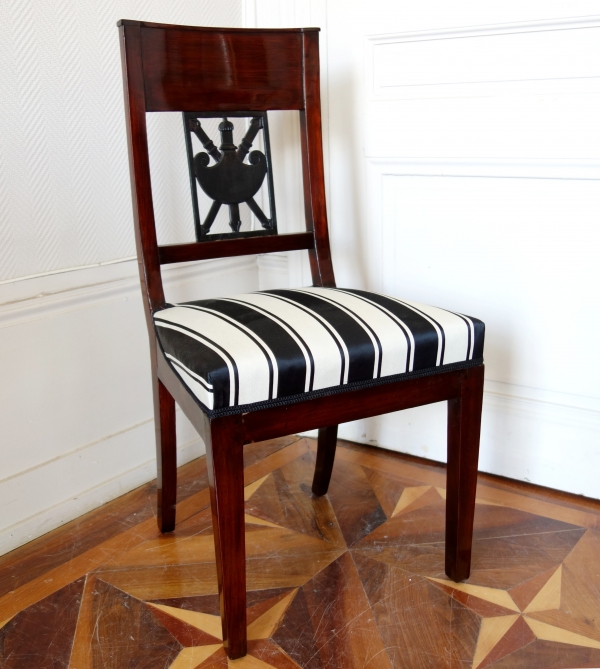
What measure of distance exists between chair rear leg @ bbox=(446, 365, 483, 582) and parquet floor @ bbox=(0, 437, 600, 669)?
0.06 meters

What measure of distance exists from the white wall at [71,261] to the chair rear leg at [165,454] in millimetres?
223

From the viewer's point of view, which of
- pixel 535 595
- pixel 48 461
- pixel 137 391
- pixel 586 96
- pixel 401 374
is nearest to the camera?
pixel 401 374

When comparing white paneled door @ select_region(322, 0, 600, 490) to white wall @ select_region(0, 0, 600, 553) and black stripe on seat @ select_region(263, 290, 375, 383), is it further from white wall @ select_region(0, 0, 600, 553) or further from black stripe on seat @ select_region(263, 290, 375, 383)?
black stripe on seat @ select_region(263, 290, 375, 383)

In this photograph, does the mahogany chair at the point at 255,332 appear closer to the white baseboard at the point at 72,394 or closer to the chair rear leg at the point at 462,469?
the chair rear leg at the point at 462,469

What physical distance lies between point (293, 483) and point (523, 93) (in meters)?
0.97

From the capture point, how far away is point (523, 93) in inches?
54.6

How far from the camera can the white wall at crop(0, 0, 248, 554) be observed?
132 centimetres

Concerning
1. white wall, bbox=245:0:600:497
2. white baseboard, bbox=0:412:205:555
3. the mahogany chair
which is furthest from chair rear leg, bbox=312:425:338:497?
white baseboard, bbox=0:412:205:555

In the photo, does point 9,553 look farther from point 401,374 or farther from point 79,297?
point 401,374

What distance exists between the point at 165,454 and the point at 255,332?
0.43 m

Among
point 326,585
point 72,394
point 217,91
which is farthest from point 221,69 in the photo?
point 326,585

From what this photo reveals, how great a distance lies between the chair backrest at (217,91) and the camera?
120 cm

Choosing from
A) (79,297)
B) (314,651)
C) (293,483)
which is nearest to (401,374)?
(314,651)

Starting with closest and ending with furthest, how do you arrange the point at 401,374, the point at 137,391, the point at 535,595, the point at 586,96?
the point at 401,374 < the point at 535,595 < the point at 586,96 < the point at 137,391
